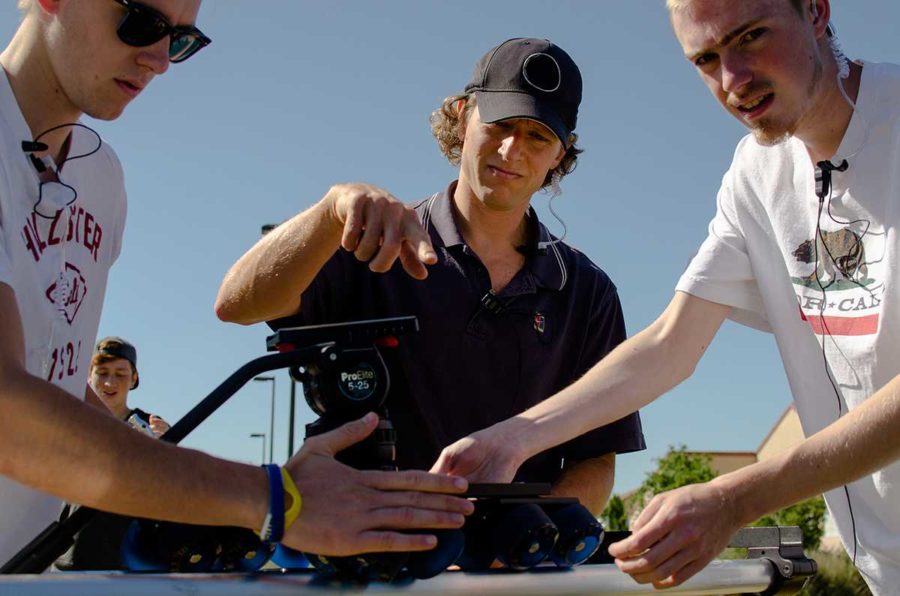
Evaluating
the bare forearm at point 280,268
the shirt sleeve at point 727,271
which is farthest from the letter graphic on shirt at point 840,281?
the bare forearm at point 280,268

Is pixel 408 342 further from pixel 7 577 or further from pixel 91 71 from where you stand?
pixel 7 577

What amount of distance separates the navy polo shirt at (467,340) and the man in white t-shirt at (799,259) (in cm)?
34

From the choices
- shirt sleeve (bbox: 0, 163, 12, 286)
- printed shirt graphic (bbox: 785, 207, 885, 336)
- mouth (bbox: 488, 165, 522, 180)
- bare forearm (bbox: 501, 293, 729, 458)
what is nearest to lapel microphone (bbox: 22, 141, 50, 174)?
shirt sleeve (bbox: 0, 163, 12, 286)

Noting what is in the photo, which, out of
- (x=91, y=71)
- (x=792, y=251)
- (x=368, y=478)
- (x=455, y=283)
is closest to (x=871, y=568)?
(x=792, y=251)

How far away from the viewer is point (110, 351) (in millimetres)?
7414

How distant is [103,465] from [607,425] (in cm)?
224

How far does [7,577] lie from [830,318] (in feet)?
7.85

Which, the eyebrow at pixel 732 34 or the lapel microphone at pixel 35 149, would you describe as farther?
the eyebrow at pixel 732 34

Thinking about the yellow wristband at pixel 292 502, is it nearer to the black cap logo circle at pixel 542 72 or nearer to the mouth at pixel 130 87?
the mouth at pixel 130 87

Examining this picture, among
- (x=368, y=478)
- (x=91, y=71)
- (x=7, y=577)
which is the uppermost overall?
(x=91, y=71)

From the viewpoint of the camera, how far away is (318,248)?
295cm

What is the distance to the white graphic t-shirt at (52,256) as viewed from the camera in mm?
2574

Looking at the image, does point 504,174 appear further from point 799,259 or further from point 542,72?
point 799,259

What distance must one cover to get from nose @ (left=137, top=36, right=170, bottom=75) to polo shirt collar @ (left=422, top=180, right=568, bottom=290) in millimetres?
1241
